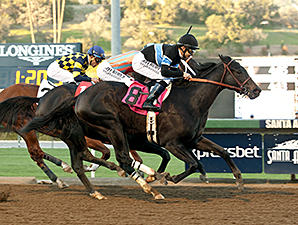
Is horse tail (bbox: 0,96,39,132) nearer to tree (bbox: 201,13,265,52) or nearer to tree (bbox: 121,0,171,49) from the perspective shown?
tree (bbox: 121,0,171,49)

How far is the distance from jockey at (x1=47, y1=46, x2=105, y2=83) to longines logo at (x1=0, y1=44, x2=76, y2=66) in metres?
Result: 3.62

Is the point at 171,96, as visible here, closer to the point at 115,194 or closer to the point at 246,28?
the point at 115,194

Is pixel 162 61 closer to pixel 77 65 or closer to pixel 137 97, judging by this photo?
pixel 137 97

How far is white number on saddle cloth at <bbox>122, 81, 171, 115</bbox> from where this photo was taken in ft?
15.9

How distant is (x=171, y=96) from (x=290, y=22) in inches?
1904

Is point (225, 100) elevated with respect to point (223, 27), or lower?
lower

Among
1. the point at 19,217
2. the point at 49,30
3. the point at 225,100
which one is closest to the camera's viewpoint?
the point at 19,217

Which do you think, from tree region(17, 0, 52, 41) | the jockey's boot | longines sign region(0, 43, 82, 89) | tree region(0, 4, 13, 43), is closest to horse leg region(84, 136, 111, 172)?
the jockey's boot

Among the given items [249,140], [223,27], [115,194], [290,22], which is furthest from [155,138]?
[290,22]

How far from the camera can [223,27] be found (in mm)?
44094

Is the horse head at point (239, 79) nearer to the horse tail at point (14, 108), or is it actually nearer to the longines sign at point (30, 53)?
the horse tail at point (14, 108)

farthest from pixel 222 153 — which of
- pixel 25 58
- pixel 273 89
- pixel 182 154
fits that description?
pixel 273 89

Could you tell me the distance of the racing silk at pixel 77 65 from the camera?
580 centimetres

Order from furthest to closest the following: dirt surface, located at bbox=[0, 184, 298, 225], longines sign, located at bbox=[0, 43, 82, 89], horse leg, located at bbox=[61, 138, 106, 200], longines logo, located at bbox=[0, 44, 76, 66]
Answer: longines logo, located at bbox=[0, 44, 76, 66]
longines sign, located at bbox=[0, 43, 82, 89]
horse leg, located at bbox=[61, 138, 106, 200]
dirt surface, located at bbox=[0, 184, 298, 225]
